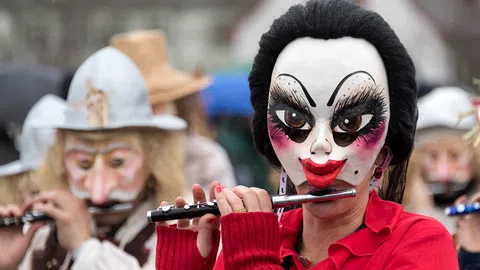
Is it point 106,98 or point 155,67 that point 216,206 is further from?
point 155,67

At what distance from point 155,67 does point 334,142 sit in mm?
4488

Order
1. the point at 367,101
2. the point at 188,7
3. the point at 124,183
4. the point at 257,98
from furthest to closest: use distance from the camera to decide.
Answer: the point at 188,7 → the point at 124,183 → the point at 257,98 → the point at 367,101

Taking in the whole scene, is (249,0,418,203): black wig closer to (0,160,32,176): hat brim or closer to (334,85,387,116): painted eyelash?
(334,85,387,116): painted eyelash

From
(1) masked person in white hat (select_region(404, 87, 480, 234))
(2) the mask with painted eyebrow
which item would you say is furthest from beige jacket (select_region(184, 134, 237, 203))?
(2) the mask with painted eyebrow

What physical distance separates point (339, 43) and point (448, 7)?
6.01 metres

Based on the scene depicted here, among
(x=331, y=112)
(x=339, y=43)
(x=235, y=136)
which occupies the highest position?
(x=339, y=43)

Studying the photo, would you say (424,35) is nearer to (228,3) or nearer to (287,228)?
(228,3)

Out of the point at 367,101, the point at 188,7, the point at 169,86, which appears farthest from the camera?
the point at 188,7

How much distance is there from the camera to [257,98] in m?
2.60

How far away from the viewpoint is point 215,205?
247 centimetres

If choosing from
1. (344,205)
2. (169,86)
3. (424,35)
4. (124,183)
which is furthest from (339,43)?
(424,35)

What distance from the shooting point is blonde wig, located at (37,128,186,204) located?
17.2 ft

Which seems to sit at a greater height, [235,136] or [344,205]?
[344,205]

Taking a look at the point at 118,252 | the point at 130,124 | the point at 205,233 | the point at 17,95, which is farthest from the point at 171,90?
the point at 205,233
